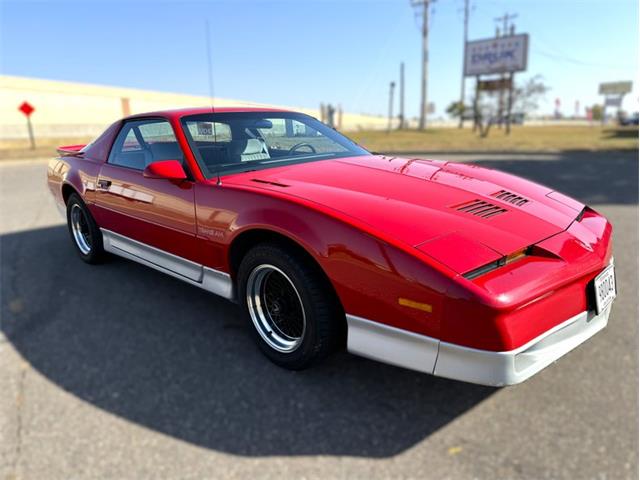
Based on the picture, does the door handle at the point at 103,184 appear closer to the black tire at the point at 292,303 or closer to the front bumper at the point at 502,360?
the black tire at the point at 292,303

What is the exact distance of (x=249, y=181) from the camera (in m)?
2.53

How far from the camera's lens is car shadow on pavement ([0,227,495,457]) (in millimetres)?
1941

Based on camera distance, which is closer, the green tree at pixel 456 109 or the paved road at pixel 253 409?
the paved road at pixel 253 409

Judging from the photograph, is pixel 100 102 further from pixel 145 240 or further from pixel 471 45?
pixel 145 240

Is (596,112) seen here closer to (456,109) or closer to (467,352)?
(456,109)

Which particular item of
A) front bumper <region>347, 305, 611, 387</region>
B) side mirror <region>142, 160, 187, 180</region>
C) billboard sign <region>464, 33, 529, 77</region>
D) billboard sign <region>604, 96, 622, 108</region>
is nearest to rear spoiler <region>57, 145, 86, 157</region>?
side mirror <region>142, 160, 187, 180</region>

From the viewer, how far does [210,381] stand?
2.30 meters

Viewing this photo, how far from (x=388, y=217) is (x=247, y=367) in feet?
3.81

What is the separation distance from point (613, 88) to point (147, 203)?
82.7 m

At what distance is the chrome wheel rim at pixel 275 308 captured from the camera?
7.71 ft

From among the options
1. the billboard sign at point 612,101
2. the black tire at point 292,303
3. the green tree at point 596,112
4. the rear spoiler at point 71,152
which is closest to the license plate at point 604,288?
the black tire at point 292,303

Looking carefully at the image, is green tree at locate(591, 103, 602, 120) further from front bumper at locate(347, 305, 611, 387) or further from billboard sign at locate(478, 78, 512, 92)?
front bumper at locate(347, 305, 611, 387)

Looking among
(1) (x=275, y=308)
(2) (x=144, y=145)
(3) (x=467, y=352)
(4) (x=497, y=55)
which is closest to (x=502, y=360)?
(3) (x=467, y=352)

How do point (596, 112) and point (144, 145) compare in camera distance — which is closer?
point (144, 145)
